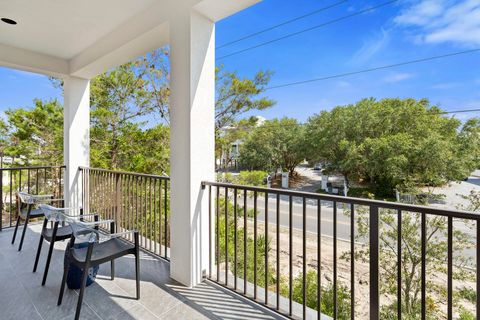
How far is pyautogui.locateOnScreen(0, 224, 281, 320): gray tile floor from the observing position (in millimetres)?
1769

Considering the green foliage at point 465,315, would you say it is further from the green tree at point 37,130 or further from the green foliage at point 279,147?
the green foliage at point 279,147

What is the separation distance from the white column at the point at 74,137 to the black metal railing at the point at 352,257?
2400mm

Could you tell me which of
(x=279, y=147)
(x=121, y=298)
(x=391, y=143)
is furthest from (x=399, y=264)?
(x=279, y=147)

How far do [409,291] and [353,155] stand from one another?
9.57 meters

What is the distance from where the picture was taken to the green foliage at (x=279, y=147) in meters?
13.3

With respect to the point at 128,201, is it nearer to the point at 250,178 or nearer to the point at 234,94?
the point at 234,94

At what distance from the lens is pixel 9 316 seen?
1721 millimetres

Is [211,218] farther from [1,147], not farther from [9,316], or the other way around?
[1,147]

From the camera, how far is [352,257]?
1.48 m

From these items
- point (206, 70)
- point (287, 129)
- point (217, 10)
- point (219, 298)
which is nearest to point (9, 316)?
point (219, 298)

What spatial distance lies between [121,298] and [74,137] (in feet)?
10.0

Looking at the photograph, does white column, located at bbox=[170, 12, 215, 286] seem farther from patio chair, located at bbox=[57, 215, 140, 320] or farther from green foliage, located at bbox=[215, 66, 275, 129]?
green foliage, located at bbox=[215, 66, 275, 129]

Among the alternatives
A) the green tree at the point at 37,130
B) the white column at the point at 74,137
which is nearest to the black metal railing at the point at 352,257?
the white column at the point at 74,137

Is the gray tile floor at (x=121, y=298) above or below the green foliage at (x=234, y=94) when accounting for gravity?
below
